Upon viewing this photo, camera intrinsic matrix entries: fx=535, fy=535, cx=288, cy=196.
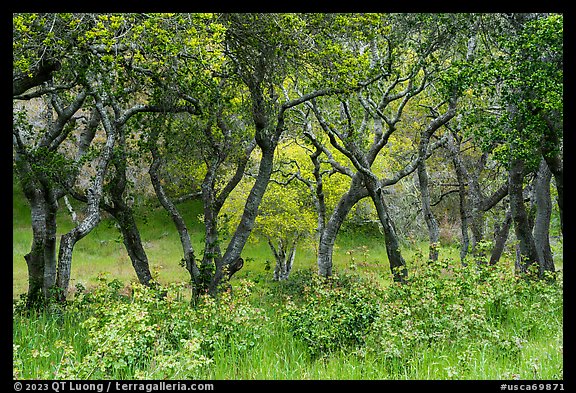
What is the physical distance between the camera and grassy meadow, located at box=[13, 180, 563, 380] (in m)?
5.93

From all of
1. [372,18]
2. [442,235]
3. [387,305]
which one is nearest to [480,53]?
[372,18]

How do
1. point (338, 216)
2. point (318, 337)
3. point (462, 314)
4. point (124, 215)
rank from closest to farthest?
point (318, 337) → point (462, 314) → point (124, 215) → point (338, 216)

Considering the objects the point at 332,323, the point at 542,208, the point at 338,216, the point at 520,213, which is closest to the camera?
the point at 332,323

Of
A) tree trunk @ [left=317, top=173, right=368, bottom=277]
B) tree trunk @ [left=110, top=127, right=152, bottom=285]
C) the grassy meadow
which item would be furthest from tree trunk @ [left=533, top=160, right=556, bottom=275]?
tree trunk @ [left=110, top=127, right=152, bottom=285]

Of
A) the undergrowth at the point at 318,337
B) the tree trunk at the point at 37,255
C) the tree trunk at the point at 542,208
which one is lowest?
the undergrowth at the point at 318,337

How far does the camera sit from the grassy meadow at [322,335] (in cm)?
593

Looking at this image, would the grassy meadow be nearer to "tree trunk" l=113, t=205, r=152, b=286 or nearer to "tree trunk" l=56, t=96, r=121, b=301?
"tree trunk" l=56, t=96, r=121, b=301

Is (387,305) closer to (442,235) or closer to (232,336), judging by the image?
(232,336)

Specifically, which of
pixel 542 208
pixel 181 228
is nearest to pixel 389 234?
pixel 542 208

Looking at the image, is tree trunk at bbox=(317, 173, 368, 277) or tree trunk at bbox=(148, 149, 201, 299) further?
Answer: tree trunk at bbox=(317, 173, 368, 277)

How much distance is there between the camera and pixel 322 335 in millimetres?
6945

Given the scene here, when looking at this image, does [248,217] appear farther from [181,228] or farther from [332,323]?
[332,323]

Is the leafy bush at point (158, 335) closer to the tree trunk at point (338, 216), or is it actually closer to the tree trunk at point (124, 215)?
the tree trunk at point (124, 215)

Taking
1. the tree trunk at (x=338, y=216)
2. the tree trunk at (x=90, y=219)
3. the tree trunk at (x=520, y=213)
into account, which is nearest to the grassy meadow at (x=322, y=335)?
the tree trunk at (x=90, y=219)
